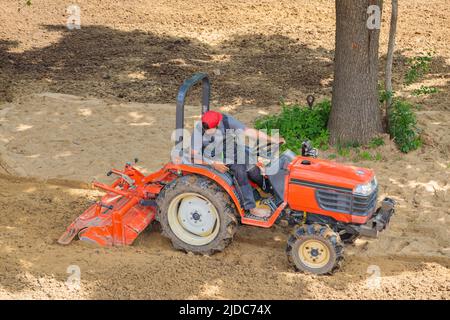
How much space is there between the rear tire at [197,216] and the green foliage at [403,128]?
3.48 metres

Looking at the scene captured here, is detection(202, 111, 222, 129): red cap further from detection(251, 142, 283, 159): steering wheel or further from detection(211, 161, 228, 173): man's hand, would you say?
detection(251, 142, 283, 159): steering wheel

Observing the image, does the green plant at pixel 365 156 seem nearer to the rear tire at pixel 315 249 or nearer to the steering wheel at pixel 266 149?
the steering wheel at pixel 266 149

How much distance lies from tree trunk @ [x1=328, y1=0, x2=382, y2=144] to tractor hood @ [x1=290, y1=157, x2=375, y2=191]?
2.61 metres

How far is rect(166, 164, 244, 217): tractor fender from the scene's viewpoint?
7.09 metres

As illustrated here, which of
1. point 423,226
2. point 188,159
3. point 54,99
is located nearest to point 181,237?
point 188,159

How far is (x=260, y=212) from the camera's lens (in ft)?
23.9

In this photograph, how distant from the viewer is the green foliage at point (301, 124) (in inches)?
392

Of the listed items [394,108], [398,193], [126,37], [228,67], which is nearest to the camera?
[398,193]

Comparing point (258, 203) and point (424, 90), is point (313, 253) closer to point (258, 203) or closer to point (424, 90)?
point (258, 203)

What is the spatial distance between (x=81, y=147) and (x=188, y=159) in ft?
10.6

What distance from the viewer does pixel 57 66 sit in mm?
13055

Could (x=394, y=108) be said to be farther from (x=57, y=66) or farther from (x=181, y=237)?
(x=57, y=66)

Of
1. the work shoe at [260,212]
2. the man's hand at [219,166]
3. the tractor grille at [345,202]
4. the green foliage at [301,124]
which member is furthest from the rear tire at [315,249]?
the green foliage at [301,124]

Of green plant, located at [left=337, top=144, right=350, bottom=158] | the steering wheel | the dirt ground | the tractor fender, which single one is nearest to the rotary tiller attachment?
the dirt ground
